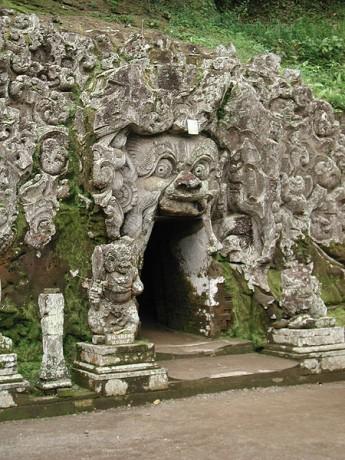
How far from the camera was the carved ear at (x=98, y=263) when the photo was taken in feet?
28.2

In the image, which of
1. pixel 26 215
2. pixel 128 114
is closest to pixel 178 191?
pixel 128 114

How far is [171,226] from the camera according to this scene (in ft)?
36.8

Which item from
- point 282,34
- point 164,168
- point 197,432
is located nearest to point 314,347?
point 164,168

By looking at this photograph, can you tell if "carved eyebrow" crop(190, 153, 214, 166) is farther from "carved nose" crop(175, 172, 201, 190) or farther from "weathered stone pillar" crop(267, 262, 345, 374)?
"weathered stone pillar" crop(267, 262, 345, 374)

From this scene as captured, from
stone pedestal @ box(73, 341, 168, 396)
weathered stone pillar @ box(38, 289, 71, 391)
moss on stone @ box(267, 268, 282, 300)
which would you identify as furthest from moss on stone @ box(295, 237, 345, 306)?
weathered stone pillar @ box(38, 289, 71, 391)

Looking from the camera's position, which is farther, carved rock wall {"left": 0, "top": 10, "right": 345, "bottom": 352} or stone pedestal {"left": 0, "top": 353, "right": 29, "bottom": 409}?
carved rock wall {"left": 0, "top": 10, "right": 345, "bottom": 352}

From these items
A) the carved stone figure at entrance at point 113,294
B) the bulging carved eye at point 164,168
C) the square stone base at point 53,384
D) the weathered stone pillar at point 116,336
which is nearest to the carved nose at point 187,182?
the bulging carved eye at point 164,168

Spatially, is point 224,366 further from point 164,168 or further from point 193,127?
point 193,127

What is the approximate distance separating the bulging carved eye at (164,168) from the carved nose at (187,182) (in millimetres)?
224

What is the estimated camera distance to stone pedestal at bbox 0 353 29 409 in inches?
294

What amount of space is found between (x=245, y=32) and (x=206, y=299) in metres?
12.2

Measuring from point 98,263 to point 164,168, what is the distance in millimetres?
2030

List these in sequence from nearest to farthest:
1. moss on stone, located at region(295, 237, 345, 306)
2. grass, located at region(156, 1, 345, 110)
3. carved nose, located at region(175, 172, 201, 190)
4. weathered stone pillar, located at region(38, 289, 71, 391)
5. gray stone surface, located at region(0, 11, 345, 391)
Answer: weathered stone pillar, located at region(38, 289, 71, 391) → gray stone surface, located at region(0, 11, 345, 391) → carved nose, located at region(175, 172, 201, 190) → moss on stone, located at region(295, 237, 345, 306) → grass, located at region(156, 1, 345, 110)

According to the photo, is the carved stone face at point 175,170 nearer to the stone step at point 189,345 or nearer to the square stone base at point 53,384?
the stone step at point 189,345
